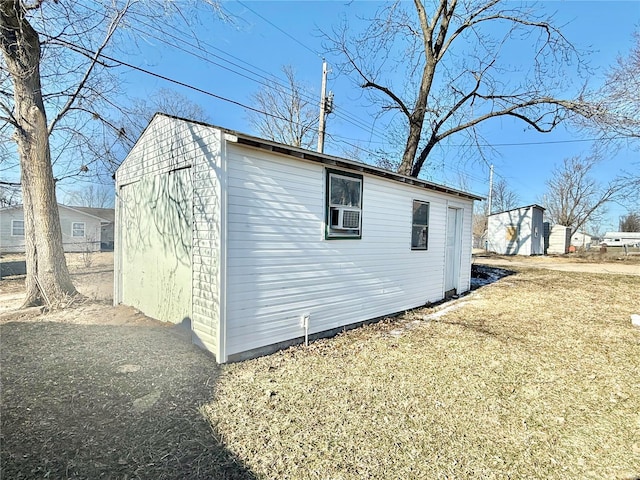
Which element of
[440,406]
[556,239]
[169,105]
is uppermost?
[169,105]

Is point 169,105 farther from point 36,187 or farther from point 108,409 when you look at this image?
point 108,409

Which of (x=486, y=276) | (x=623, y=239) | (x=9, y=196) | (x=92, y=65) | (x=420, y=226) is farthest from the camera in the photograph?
(x=623, y=239)

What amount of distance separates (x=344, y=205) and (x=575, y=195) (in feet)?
116

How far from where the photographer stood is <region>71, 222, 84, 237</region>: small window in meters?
23.2

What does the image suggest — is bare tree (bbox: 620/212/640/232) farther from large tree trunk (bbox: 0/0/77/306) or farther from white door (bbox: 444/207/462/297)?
large tree trunk (bbox: 0/0/77/306)

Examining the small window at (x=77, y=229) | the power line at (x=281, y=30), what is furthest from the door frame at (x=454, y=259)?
the small window at (x=77, y=229)

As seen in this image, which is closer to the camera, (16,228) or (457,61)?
Answer: (457,61)

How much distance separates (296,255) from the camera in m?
4.52

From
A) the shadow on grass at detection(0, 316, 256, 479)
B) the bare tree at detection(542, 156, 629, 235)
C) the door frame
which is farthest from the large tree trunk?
the bare tree at detection(542, 156, 629, 235)

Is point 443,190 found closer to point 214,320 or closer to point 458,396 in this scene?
point 458,396

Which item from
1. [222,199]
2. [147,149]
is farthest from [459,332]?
[147,149]

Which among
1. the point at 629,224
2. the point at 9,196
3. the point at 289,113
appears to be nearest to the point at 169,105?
the point at 289,113

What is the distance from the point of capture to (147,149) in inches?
217

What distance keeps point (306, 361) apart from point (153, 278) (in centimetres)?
313
